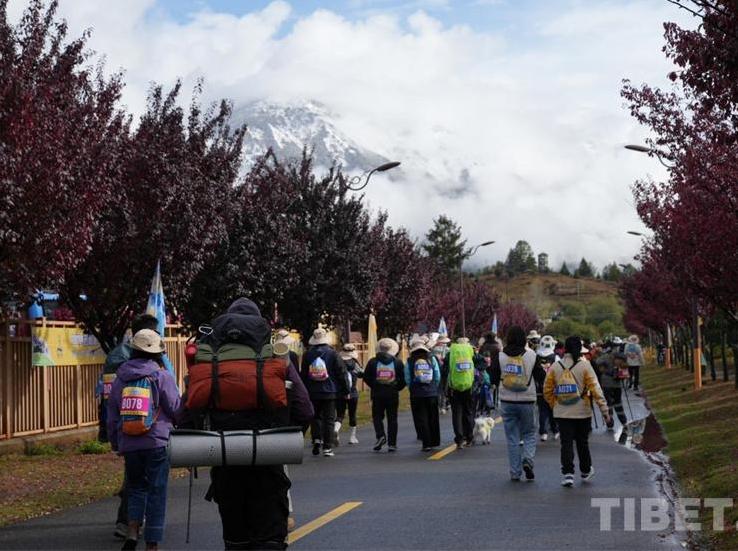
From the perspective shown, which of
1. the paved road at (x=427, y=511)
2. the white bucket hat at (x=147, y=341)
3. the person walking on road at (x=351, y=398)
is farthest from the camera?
the person walking on road at (x=351, y=398)

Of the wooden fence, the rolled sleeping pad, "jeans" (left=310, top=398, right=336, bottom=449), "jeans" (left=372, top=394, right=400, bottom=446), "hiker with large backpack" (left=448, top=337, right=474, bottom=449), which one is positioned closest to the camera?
the rolled sleeping pad

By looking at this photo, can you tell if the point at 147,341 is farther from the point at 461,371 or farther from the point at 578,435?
the point at 461,371

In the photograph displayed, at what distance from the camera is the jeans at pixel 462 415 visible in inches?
735

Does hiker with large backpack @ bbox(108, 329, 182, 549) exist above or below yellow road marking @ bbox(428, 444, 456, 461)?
above

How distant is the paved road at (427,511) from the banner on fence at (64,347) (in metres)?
5.55

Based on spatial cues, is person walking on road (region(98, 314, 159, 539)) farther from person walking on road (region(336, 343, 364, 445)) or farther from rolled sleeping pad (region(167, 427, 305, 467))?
person walking on road (region(336, 343, 364, 445))

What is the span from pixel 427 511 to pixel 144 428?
3542 mm

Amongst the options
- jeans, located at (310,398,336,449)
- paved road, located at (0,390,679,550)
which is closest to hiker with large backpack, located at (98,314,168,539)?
paved road, located at (0,390,679,550)

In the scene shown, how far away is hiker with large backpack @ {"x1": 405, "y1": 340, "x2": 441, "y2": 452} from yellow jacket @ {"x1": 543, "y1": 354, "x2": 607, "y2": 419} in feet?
14.5

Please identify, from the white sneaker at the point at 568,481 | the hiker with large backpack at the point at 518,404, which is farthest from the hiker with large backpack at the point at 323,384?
the white sneaker at the point at 568,481

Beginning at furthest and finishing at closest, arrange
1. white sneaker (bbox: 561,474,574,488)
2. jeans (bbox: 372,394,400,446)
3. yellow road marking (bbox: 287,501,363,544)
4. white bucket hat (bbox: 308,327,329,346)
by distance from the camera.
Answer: jeans (bbox: 372,394,400,446) < white bucket hat (bbox: 308,327,329,346) < white sneaker (bbox: 561,474,574,488) < yellow road marking (bbox: 287,501,363,544)

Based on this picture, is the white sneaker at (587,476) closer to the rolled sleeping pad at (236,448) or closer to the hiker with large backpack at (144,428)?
the hiker with large backpack at (144,428)

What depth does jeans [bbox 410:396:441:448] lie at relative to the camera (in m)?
18.2

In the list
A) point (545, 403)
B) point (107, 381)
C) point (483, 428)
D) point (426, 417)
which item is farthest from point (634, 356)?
point (107, 381)
